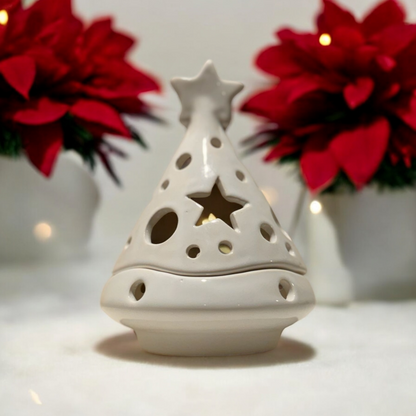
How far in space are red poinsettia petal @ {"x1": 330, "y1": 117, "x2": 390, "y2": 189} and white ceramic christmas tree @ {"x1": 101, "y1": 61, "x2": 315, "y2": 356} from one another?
6.5 inches

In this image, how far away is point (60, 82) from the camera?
58 cm

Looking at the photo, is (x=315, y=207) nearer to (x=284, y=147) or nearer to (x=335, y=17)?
(x=284, y=147)

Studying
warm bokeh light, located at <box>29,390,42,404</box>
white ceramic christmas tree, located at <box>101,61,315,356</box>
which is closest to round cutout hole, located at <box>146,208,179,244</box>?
white ceramic christmas tree, located at <box>101,61,315,356</box>

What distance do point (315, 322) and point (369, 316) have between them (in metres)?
0.06

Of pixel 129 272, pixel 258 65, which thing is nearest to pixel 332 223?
pixel 258 65

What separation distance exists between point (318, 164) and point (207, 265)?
242mm

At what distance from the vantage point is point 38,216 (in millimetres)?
620

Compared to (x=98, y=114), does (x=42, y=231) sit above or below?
below

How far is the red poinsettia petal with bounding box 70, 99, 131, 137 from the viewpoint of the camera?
57 cm

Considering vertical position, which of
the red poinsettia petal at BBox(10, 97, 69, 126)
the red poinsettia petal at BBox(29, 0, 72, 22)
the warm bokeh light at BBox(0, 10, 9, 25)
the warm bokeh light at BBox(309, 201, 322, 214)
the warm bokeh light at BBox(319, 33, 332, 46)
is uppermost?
the red poinsettia petal at BBox(29, 0, 72, 22)

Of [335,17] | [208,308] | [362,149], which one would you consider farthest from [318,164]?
[208,308]

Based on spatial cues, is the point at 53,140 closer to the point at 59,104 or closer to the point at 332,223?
the point at 59,104

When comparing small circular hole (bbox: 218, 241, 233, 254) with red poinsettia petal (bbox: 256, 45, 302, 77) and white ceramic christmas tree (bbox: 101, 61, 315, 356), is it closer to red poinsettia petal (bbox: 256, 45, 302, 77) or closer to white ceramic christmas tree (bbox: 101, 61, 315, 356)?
white ceramic christmas tree (bbox: 101, 61, 315, 356)

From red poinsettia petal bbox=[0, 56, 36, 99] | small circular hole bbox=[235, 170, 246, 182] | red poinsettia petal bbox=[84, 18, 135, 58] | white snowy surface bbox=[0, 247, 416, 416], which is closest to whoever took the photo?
white snowy surface bbox=[0, 247, 416, 416]
